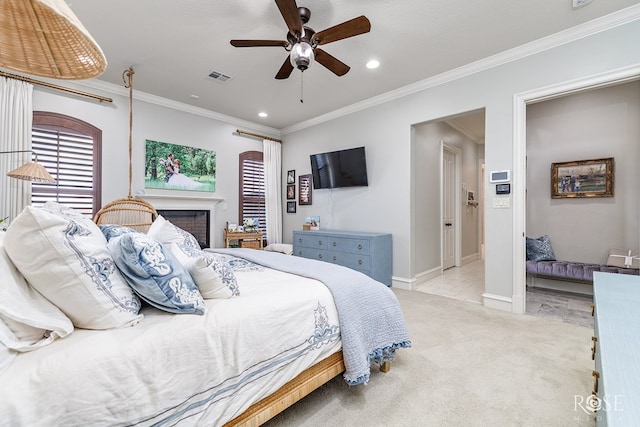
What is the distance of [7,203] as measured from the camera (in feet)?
9.91

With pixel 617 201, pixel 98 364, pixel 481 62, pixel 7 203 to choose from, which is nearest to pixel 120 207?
pixel 7 203

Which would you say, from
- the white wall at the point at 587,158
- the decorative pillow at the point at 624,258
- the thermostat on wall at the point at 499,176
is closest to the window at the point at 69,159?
the thermostat on wall at the point at 499,176

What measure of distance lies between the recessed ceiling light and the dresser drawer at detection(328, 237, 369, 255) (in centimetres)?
213

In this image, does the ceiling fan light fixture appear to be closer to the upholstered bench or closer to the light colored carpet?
the light colored carpet

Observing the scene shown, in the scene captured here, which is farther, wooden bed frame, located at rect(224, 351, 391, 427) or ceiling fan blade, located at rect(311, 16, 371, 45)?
ceiling fan blade, located at rect(311, 16, 371, 45)

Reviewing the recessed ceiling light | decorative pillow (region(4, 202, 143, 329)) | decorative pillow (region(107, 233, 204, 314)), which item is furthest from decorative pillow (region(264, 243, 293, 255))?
decorative pillow (region(4, 202, 143, 329))

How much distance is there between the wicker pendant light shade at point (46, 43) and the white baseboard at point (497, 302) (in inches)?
146

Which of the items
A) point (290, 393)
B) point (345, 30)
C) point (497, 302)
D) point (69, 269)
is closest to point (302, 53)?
point (345, 30)

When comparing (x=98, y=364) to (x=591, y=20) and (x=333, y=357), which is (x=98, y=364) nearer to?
(x=333, y=357)

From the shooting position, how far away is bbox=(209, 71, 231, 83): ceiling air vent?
3471 millimetres

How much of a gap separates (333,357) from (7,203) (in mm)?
3797

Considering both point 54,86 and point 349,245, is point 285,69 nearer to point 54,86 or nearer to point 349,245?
point 349,245

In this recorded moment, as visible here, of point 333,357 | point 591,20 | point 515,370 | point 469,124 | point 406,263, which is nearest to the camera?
point 333,357

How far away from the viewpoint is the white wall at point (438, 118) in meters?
2.65
